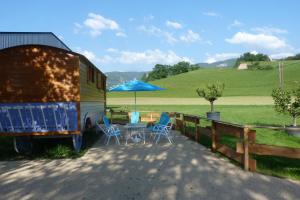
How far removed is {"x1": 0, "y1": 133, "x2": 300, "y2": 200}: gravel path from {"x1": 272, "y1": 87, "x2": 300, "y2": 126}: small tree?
6351 mm

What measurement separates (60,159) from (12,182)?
2.48m

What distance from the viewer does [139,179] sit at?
7113 mm

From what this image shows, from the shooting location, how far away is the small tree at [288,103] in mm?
14834

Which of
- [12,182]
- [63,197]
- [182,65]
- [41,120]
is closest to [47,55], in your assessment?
[41,120]

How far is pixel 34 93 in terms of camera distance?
33.3 feet

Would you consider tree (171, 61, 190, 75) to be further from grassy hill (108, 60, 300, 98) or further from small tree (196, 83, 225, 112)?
small tree (196, 83, 225, 112)

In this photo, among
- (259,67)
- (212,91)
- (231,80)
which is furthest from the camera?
(259,67)

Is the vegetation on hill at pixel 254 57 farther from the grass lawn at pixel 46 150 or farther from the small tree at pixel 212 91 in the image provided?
the grass lawn at pixel 46 150

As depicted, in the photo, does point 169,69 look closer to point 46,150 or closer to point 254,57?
point 254,57

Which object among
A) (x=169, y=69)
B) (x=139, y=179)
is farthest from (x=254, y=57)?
(x=139, y=179)

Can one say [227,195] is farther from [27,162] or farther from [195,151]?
[27,162]

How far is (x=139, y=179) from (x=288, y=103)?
383 inches

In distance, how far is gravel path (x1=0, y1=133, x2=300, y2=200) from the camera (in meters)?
6.07

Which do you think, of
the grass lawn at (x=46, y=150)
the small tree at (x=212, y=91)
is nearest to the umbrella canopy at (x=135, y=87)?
the grass lawn at (x=46, y=150)
